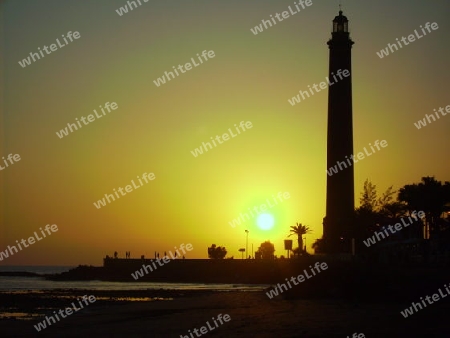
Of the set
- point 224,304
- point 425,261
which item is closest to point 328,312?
point 224,304

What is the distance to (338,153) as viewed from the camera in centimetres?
7281

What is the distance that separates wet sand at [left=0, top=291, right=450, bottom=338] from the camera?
23516 millimetres

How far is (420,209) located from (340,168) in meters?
9.16

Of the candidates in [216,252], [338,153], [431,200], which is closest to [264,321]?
[431,200]

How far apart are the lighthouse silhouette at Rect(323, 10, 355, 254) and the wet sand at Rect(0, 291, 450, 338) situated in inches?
1450

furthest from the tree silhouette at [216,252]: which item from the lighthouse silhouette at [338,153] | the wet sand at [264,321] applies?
the wet sand at [264,321]

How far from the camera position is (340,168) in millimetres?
72625

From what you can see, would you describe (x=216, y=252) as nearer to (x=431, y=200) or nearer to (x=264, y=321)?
(x=431, y=200)

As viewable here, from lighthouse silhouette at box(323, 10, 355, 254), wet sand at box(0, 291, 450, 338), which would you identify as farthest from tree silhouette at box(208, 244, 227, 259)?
wet sand at box(0, 291, 450, 338)

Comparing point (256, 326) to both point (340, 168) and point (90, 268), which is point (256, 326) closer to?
point (340, 168)

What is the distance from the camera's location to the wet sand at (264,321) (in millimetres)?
23516

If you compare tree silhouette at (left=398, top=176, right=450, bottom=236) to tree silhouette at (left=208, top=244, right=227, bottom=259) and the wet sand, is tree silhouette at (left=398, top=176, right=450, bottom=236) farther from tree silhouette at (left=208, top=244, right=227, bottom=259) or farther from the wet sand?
tree silhouette at (left=208, top=244, right=227, bottom=259)

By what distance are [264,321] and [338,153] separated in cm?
4793

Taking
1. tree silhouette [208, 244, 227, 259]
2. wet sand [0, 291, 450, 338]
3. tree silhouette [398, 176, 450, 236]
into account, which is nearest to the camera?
wet sand [0, 291, 450, 338]
